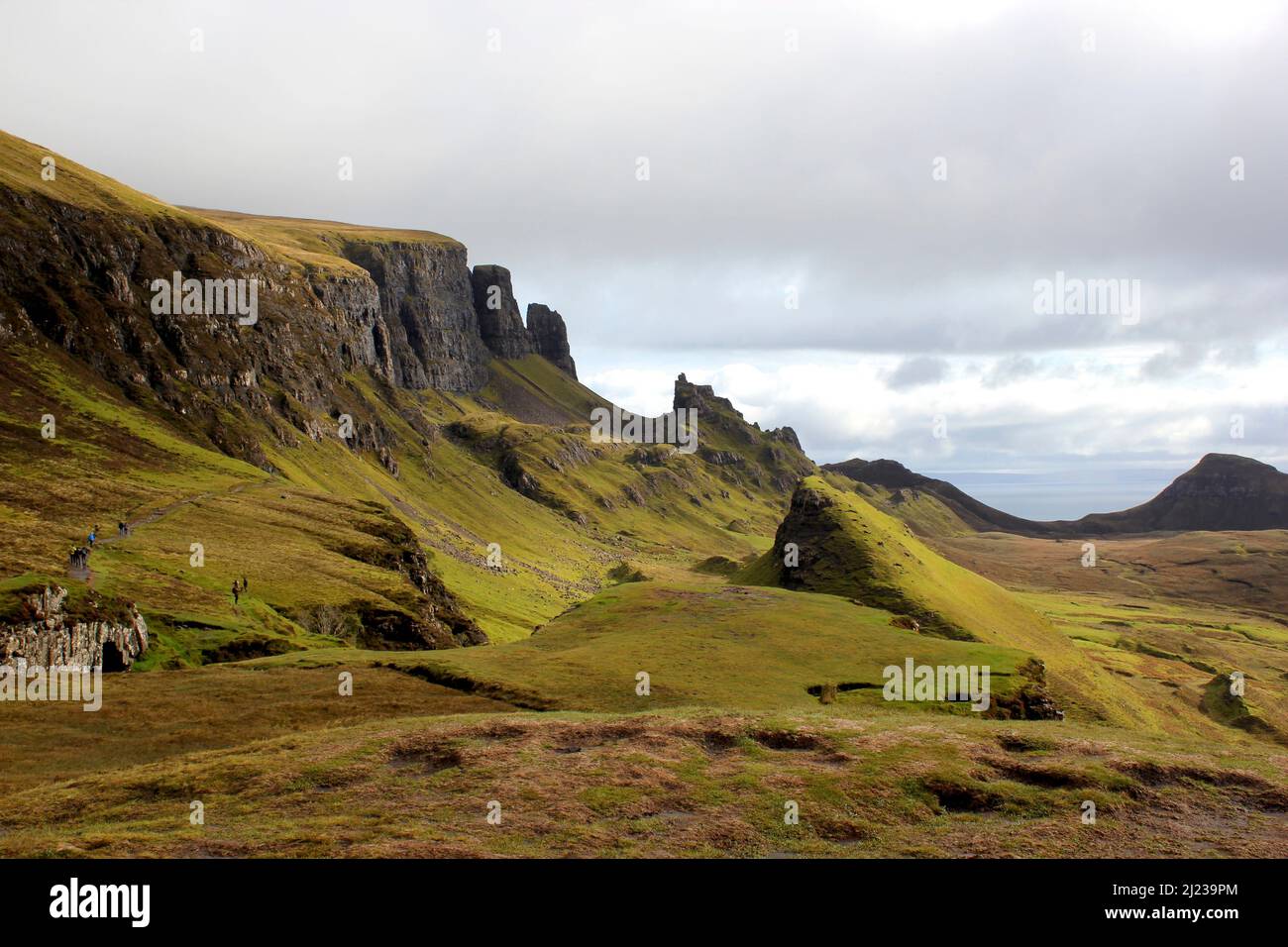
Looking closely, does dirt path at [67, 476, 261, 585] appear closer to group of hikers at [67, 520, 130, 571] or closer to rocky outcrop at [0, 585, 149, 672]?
group of hikers at [67, 520, 130, 571]

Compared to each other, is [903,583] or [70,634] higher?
[70,634]

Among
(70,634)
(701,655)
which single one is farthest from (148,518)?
(701,655)

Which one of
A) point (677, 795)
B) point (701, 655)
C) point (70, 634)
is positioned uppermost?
point (70, 634)

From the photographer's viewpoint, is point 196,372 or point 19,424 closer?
point 19,424

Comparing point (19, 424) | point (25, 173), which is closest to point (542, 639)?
point (19, 424)

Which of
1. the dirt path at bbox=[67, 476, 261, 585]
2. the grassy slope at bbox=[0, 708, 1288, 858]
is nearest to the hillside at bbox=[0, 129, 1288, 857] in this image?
the grassy slope at bbox=[0, 708, 1288, 858]

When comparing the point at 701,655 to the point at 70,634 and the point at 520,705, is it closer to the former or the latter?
the point at 520,705

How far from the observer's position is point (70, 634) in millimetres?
56906

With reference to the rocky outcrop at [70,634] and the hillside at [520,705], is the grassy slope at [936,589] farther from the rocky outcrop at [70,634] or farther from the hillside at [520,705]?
the rocky outcrop at [70,634]

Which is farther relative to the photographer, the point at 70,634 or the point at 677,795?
the point at 70,634

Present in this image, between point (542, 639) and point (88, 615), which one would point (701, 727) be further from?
point (88, 615)

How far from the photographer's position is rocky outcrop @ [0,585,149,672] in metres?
53.8
